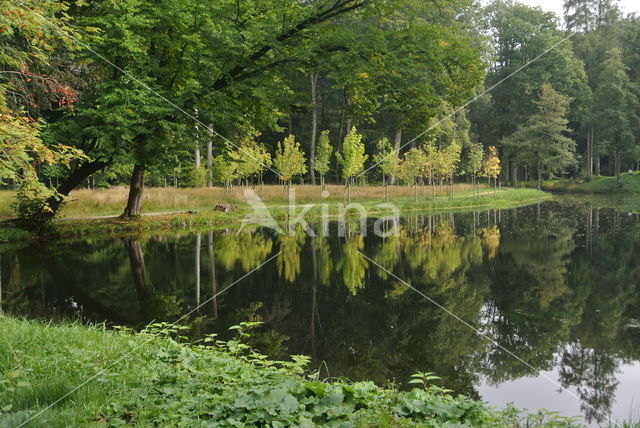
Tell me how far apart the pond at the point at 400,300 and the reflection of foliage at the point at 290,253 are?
96 mm

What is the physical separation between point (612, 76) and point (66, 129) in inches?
2003

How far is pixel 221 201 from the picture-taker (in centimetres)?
2744

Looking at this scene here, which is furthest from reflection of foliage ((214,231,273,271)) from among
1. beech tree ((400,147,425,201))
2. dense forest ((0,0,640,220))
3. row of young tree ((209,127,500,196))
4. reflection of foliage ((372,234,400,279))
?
beech tree ((400,147,425,201))

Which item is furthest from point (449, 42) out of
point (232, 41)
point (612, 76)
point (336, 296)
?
point (612, 76)

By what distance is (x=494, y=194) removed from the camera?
131 ft

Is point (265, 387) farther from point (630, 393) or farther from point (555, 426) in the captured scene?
point (630, 393)

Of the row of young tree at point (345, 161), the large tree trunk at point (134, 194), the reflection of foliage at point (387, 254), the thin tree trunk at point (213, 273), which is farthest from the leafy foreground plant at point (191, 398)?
the row of young tree at point (345, 161)

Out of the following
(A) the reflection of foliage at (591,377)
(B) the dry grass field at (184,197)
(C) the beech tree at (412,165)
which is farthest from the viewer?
(C) the beech tree at (412,165)

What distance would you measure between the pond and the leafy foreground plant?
1808 mm

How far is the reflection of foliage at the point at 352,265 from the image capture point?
1094cm

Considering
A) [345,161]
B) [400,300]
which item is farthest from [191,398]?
[345,161]

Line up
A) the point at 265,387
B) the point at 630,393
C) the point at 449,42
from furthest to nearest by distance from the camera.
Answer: the point at 449,42
the point at 630,393
the point at 265,387

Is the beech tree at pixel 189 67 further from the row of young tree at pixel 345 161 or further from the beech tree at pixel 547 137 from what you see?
the beech tree at pixel 547 137

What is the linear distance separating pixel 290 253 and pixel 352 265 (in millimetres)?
2800
